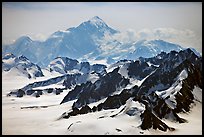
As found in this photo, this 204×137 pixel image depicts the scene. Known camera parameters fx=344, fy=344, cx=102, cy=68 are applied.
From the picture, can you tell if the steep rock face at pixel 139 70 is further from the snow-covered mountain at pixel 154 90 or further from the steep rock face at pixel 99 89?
the steep rock face at pixel 99 89

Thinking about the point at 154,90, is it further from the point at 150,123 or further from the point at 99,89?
the point at 150,123

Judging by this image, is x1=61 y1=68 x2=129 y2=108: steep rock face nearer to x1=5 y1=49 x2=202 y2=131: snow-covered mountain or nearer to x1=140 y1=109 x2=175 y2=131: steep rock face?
x1=5 y1=49 x2=202 y2=131: snow-covered mountain

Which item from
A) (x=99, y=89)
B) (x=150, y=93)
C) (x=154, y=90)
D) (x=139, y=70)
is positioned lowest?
(x=99, y=89)

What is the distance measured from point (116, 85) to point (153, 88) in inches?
1259

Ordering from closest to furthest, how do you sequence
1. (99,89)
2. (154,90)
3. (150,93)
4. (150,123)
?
(150,123) < (150,93) < (154,90) < (99,89)

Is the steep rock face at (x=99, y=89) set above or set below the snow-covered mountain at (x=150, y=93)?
below

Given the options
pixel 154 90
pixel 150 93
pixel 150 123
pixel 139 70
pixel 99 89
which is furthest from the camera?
pixel 139 70

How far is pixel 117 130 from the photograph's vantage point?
6594 cm

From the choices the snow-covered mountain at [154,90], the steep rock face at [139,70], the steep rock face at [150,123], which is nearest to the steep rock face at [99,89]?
the snow-covered mountain at [154,90]

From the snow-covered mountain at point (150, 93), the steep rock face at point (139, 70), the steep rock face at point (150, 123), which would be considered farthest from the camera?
the steep rock face at point (139, 70)

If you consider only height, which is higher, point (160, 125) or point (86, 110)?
point (160, 125)

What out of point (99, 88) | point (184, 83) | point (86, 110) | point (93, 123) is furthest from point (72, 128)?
point (99, 88)

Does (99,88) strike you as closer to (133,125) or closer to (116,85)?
(116,85)

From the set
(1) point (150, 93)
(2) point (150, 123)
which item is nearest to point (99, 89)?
(1) point (150, 93)
